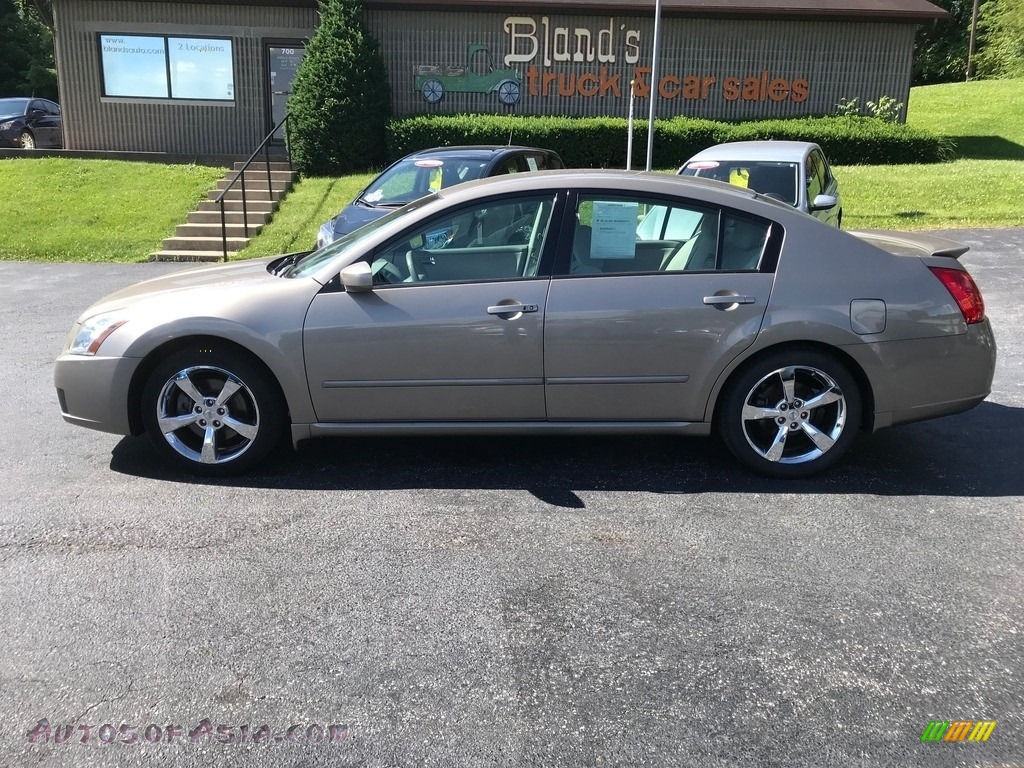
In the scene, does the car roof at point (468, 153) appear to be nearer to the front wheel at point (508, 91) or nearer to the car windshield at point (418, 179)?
the car windshield at point (418, 179)

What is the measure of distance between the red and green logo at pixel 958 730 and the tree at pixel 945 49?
5448cm

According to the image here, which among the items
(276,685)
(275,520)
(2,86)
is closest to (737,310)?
(275,520)

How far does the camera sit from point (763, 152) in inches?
403

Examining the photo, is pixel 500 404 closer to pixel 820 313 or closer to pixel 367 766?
pixel 820 313

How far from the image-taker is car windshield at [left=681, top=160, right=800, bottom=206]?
31.4 feet

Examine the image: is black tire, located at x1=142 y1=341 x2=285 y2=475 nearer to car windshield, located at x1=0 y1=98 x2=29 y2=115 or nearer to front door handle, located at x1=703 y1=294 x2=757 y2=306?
front door handle, located at x1=703 y1=294 x2=757 y2=306

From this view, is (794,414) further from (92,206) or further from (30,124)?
(30,124)

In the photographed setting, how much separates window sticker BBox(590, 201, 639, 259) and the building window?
693 inches

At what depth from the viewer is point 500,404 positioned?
191 inches

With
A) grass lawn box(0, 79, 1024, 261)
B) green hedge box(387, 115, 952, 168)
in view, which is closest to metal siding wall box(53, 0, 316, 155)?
grass lawn box(0, 79, 1024, 261)

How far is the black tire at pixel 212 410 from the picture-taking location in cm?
485

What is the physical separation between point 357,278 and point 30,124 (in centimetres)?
2062

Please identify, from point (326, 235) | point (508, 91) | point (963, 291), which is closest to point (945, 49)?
point (508, 91)

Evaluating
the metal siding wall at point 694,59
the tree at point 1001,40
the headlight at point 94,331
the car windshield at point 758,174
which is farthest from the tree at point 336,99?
the tree at point 1001,40
